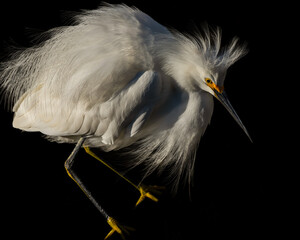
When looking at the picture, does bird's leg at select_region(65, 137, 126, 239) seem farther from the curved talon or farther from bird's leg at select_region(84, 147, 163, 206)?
bird's leg at select_region(84, 147, 163, 206)

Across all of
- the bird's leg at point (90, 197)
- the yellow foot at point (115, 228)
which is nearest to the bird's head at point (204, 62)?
the bird's leg at point (90, 197)

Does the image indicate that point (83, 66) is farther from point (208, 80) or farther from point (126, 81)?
point (208, 80)

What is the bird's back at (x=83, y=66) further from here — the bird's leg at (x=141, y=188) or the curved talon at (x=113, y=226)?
the curved talon at (x=113, y=226)

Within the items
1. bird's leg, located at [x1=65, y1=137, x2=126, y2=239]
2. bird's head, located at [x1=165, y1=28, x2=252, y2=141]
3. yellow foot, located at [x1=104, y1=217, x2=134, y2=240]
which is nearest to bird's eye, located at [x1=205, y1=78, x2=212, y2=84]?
bird's head, located at [x1=165, y1=28, x2=252, y2=141]

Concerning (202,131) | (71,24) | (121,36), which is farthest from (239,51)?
(71,24)

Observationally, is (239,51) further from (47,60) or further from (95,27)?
(47,60)

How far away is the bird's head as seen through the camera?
6.53 ft

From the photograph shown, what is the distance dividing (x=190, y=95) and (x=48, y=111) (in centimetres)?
78

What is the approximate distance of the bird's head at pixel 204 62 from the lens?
6.53 feet

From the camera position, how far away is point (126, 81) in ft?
6.78

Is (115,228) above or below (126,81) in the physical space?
below

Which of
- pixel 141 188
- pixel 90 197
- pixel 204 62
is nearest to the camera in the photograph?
pixel 204 62

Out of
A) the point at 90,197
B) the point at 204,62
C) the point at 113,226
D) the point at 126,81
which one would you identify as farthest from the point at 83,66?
the point at 113,226

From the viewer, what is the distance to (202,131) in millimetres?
2217
